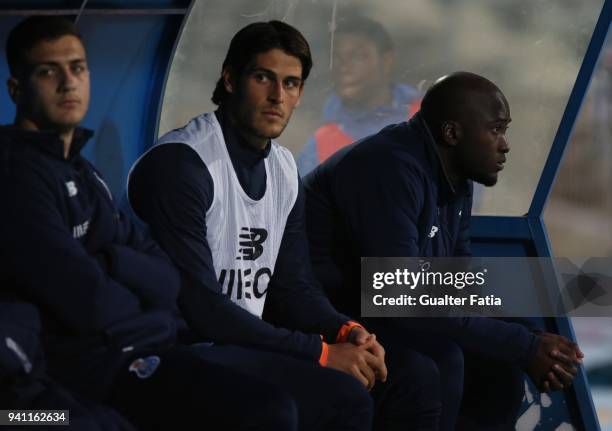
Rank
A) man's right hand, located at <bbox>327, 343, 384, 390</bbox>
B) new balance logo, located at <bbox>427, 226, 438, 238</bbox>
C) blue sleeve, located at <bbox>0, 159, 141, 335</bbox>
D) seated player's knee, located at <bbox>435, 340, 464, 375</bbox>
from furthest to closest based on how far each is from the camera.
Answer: new balance logo, located at <bbox>427, 226, 438, 238</bbox>
seated player's knee, located at <bbox>435, 340, 464, 375</bbox>
man's right hand, located at <bbox>327, 343, 384, 390</bbox>
blue sleeve, located at <bbox>0, 159, 141, 335</bbox>

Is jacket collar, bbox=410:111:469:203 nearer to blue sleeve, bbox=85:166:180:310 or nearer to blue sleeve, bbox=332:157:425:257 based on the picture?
blue sleeve, bbox=332:157:425:257

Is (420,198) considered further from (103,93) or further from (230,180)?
(103,93)

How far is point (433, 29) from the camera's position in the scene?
16.2 feet

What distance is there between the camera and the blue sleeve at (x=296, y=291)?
340cm

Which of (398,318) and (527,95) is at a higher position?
(527,95)

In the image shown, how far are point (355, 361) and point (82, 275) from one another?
88 centimetres

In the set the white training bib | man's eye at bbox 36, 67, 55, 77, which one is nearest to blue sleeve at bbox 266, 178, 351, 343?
the white training bib

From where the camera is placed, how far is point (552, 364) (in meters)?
3.69

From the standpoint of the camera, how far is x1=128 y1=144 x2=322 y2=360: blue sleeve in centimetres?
307

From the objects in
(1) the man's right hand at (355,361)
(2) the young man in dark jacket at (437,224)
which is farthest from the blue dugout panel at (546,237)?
(1) the man's right hand at (355,361)

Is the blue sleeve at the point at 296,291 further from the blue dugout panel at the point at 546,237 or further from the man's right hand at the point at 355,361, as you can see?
the blue dugout panel at the point at 546,237

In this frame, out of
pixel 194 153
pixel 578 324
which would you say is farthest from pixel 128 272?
pixel 578 324

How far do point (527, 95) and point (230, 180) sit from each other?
210cm

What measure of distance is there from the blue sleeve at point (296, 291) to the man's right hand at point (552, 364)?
0.67 meters
